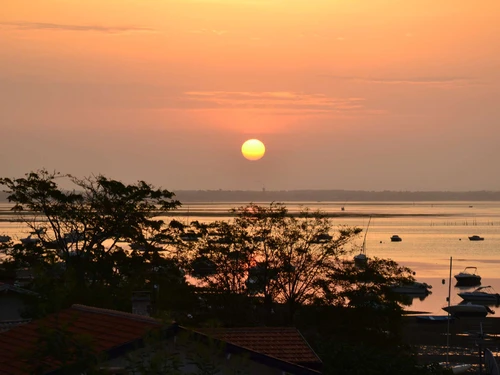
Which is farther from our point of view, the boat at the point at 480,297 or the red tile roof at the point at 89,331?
the boat at the point at 480,297

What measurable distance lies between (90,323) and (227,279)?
35.8 meters

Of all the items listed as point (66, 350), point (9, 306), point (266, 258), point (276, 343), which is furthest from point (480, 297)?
point (66, 350)

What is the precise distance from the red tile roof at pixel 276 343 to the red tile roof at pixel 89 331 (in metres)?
2.83

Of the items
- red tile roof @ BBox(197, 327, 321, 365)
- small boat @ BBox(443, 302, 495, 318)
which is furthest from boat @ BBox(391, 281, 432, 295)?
red tile roof @ BBox(197, 327, 321, 365)

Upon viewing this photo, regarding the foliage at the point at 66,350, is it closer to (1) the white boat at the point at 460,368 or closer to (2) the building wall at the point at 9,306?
(2) the building wall at the point at 9,306

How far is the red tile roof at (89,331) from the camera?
54.7 feet

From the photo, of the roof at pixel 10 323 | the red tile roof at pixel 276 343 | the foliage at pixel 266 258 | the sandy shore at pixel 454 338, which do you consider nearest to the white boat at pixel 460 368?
the sandy shore at pixel 454 338

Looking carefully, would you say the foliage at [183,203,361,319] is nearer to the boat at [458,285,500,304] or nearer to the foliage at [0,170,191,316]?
the foliage at [0,170,191,316]

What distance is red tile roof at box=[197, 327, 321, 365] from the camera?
2033cm

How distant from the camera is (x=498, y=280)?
131 m

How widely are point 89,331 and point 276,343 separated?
5303mm

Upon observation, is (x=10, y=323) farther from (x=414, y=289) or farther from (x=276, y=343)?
(x=414, y=289)

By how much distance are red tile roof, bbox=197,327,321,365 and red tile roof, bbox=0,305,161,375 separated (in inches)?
111

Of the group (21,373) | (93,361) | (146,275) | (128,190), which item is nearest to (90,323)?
(21,373)
